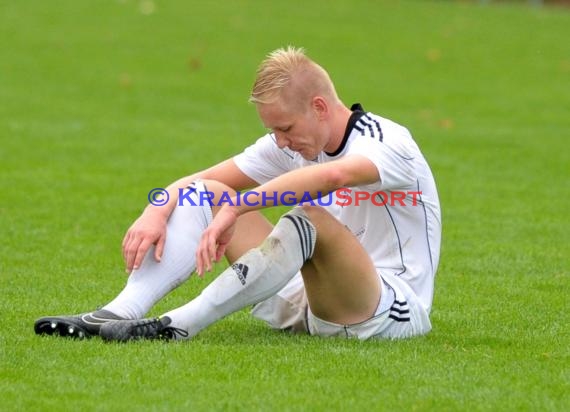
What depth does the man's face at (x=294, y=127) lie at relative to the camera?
538 cm

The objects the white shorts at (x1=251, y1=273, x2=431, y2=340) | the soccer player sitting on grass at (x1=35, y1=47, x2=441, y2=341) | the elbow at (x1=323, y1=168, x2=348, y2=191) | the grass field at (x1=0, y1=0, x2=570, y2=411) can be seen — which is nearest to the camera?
the grass field at (x1=0, y1=0, x2=570, y2=411)

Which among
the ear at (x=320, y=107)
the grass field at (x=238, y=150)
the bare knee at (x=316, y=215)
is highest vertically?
the ear at (x=320, y=107)

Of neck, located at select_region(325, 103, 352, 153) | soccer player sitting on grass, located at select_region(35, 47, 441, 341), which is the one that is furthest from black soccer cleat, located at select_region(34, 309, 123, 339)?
neck, located at select_region(325, 103, 352, 153)

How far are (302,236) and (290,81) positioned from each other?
0.68 m

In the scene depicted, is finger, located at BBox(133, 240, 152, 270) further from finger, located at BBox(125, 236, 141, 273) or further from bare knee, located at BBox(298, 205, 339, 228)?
bare knee, located at BBox(298, 205, 339, 228)

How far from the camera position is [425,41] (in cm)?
2295

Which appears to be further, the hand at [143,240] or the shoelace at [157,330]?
the hand at [143,240]

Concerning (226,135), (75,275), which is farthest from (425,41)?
(75,275)

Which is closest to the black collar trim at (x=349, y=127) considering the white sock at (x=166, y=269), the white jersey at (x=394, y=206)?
the white jersey at (x=394, y=206)

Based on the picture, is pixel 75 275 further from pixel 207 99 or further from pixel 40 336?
pixel 207 99

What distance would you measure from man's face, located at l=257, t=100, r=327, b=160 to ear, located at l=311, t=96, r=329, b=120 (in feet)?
0.05

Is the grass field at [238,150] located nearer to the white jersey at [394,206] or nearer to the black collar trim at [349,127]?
the white jersey at [394,206]

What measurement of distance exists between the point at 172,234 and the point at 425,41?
17820mm

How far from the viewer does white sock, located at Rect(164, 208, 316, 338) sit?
528 cm
